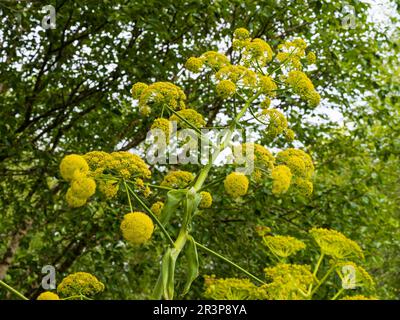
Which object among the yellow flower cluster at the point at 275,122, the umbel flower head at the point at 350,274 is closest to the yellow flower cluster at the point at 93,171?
the yellow flower cluster at the point at 275,122

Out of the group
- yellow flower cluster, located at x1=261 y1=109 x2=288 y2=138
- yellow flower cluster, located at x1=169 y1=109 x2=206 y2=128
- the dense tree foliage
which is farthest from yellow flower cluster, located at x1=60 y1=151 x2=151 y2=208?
the dense tree foliage

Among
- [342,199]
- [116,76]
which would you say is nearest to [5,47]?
[116,76]

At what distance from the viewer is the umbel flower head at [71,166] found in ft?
3.48

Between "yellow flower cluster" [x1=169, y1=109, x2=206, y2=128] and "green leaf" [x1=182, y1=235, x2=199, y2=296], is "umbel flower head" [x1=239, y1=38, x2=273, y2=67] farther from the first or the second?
"green leaf" [x1=182, y1=235, x2=199, y2=296]

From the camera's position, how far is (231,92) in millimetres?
1389

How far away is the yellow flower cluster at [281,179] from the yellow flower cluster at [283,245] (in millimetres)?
177

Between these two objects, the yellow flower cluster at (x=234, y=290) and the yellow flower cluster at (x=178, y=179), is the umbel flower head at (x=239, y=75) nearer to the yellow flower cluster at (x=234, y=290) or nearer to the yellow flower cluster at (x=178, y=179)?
the yellow flower cluster at (x=178, y=179)

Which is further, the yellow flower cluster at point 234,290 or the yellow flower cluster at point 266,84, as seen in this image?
the yellow flower cluster at point 266,84

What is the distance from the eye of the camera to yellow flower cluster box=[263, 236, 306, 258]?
1.34m

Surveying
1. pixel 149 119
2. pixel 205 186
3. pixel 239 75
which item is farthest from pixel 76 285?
pixel 149 119

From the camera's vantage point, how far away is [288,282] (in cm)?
109

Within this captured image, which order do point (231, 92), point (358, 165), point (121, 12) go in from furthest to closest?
point (358, 165) → point (121, 12) → point (231, 92)

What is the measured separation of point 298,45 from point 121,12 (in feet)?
8.35
